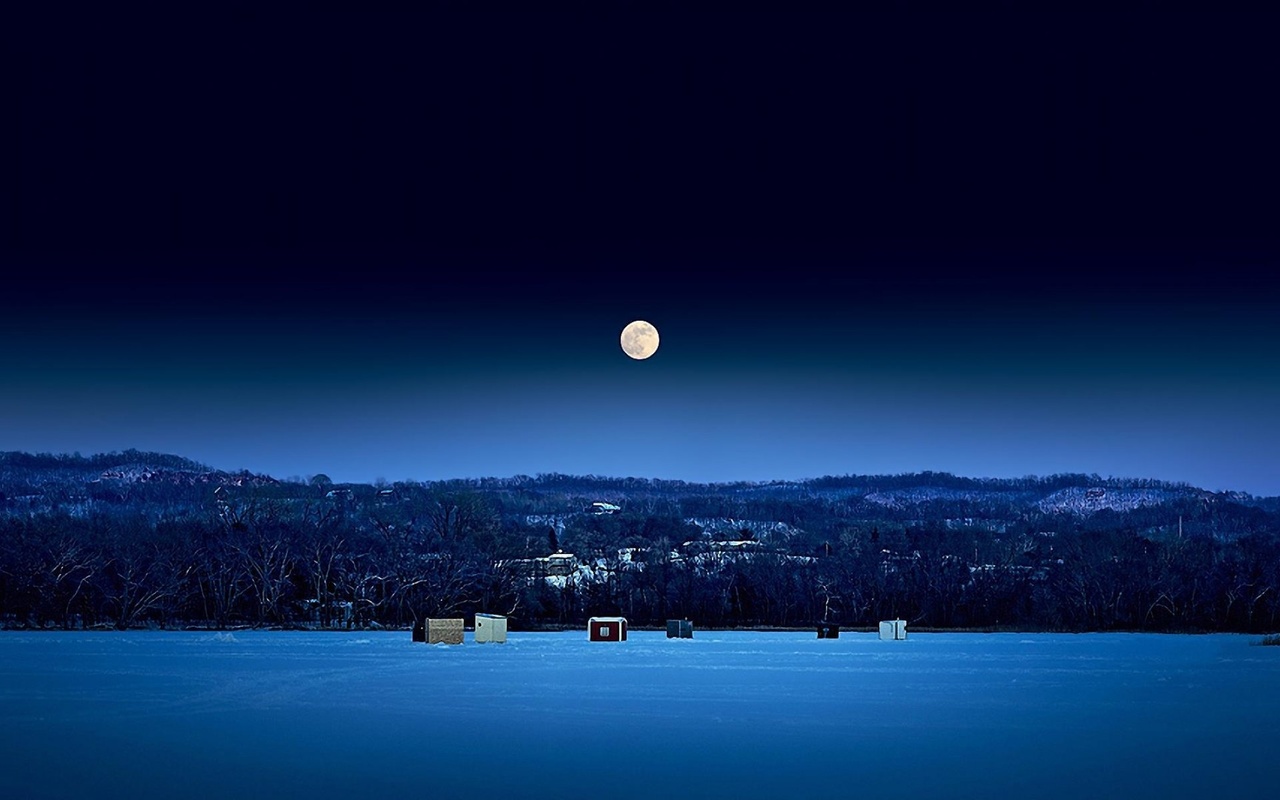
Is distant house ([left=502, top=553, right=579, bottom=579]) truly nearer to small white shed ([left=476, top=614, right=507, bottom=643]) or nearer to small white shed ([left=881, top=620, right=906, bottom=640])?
small white shed ([left=476, top=614, right=507, bottom=643])

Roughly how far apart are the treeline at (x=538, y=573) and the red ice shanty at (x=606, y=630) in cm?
1436

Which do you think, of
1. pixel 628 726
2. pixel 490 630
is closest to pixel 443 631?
pixel 490 630

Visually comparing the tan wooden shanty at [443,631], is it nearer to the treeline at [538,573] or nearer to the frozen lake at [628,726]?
the frozen lake at [628,726]

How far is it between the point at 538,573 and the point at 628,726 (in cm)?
5355

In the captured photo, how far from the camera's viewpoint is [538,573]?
243ft

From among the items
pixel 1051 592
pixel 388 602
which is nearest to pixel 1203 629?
pixel 1051 592

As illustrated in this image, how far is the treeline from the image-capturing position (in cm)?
6272

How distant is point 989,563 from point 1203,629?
15.9 m

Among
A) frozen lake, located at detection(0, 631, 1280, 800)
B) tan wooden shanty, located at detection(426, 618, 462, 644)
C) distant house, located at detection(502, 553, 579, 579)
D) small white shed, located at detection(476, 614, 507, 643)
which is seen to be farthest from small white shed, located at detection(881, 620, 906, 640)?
distant house, located at detection(502, 553, 579, 579)

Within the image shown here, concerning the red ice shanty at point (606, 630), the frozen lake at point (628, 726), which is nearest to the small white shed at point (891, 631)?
the red ice shanty at point (606, 630)

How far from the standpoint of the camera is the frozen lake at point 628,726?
15.8m

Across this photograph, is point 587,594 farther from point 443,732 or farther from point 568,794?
point 568,794

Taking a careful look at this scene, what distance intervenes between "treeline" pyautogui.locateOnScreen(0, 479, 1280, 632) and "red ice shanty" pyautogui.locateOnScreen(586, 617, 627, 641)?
14.4 meters

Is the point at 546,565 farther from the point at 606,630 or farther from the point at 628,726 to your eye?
the point at 628,726
